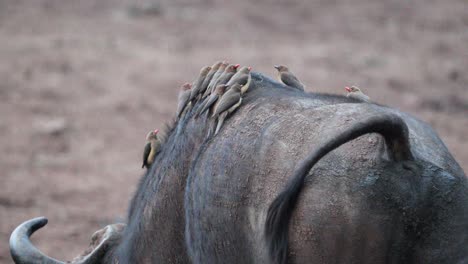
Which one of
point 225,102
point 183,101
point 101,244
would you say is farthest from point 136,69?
point 225,102

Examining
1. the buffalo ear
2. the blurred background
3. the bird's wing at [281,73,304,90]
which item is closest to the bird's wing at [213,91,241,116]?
the bird's wing at [281,73,304,90]

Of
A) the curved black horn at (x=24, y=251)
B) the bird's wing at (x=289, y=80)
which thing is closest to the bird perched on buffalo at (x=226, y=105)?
the bird's wing at (x=289, y=80)

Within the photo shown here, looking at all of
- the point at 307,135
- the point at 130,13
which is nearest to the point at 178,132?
the point at 307,135

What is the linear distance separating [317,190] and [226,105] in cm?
76

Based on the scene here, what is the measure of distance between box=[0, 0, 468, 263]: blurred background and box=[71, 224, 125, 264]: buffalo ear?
337 cm

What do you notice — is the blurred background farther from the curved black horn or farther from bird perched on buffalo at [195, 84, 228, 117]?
bird perched on buffalo at [195, 84, 228, 117]

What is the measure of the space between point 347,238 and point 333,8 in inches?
561

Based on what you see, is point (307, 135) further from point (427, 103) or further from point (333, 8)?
point (333, 8)

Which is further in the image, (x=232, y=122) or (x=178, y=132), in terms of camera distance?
(x=178, y=132)

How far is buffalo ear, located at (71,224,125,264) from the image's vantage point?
416 cm

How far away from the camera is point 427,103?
483 inches

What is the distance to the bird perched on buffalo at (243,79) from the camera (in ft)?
11.7

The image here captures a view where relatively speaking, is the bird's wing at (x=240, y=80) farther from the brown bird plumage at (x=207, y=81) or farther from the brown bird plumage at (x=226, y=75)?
the brown bird plumage at (x=207, y=81)

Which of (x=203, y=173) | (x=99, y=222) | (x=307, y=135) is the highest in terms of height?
(x=307, y=135)
